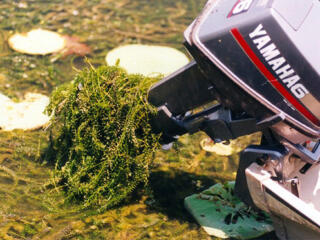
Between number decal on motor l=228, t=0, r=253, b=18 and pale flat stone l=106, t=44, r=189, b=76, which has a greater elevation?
number decal on motor l=228, t=0, r=253, b=18

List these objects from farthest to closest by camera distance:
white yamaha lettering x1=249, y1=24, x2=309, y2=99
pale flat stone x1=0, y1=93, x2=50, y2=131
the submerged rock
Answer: the submerged rock, pale flat stone x1=0, y1=93, x2=50, y2=131, white yamaha lettering x1=249, y1=24, x2=309, y2=99

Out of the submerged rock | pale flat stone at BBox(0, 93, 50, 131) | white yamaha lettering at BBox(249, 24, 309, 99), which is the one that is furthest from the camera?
the submerged rock

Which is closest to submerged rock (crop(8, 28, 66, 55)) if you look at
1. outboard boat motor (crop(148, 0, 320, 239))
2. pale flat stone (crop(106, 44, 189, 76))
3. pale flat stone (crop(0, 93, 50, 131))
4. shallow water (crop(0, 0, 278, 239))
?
shallow water (crop(0, 0, 278, 239))

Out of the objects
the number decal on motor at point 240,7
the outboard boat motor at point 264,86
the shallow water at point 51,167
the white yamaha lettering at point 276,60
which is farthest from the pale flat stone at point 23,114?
the white yamaha lettering at point 276,60

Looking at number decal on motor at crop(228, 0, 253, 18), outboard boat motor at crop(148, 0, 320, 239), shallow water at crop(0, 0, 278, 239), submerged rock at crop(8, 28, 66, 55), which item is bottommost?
shallow water at crop(0, 0, 278, 239)

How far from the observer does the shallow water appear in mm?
3490

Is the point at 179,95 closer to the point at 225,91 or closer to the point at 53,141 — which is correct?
the point at 225,91

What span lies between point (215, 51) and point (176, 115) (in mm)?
682

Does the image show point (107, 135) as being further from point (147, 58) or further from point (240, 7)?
point (147, 58)

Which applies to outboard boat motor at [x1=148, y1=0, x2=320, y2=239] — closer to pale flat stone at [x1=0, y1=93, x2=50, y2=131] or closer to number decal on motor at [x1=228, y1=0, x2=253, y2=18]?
number decal on motor at [x1=228, y1=0, x2=253, y2=18]

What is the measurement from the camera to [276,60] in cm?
290

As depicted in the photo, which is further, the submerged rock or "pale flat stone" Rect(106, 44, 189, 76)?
the submerged rock

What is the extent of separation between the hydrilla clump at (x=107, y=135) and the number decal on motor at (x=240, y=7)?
0.96m

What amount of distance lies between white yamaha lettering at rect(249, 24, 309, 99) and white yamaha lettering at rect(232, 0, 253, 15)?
0.17 m
